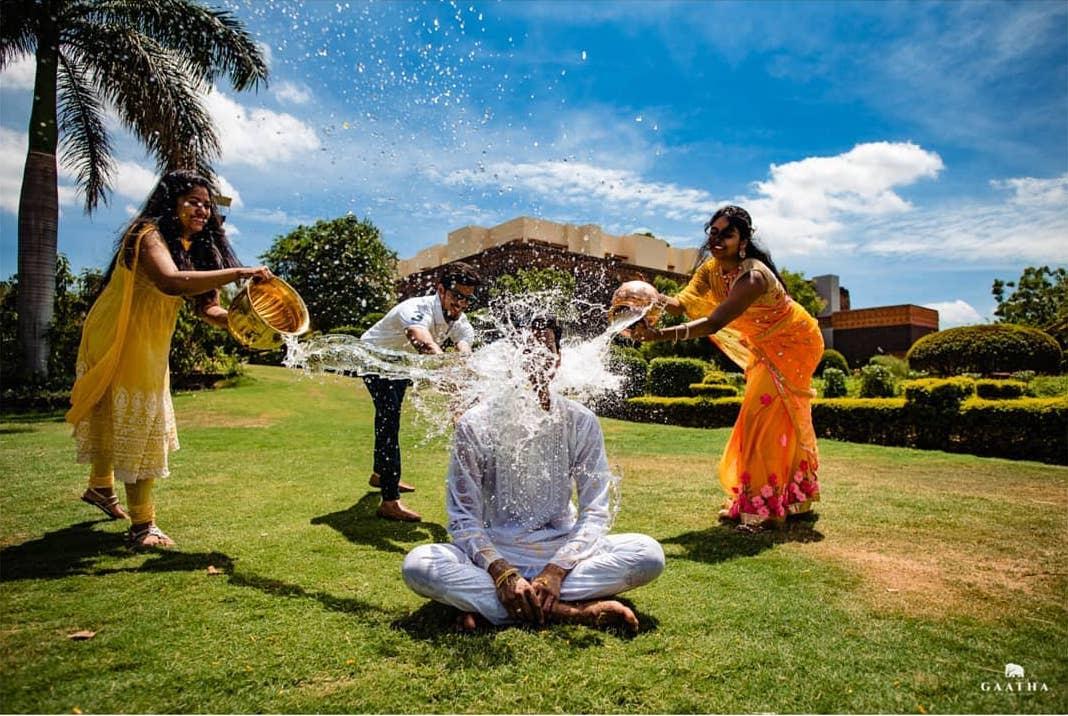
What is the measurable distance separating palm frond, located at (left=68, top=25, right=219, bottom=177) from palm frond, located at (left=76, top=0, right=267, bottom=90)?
0.35 metres

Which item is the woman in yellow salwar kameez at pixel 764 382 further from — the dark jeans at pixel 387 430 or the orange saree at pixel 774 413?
the dark jeans at pixel 387 430

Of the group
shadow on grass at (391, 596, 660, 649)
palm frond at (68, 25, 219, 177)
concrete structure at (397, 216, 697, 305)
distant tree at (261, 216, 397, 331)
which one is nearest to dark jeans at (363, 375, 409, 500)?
shadow on grass at (391, 596, 660, 649)

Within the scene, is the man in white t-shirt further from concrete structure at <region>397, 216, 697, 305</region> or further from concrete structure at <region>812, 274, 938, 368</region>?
concrete structure at <region>812, 274, 938, 368</region>

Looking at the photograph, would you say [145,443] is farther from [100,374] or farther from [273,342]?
[273,342]

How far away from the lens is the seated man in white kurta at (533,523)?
3.01 m

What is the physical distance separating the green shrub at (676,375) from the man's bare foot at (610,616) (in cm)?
1406

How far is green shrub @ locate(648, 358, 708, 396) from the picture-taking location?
659 inches

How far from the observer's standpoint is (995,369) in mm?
20469

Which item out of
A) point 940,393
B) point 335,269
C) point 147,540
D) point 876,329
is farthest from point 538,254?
point 147,540

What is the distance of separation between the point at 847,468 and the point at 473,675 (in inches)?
278

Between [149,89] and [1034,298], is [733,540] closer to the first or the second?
[149,89]

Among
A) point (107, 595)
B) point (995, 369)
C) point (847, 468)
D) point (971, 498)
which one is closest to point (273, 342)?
point (107, 595)

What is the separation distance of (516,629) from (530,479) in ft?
2.49

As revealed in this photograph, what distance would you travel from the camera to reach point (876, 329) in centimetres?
3953
